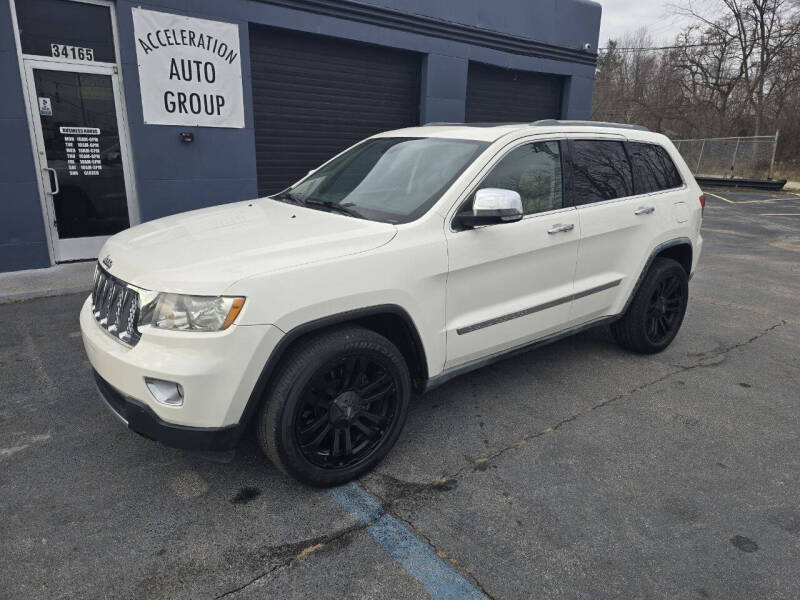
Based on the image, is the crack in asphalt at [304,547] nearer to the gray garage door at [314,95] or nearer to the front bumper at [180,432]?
the front bumper at [180,432]

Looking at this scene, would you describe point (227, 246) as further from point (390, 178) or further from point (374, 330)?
point (390, 178)

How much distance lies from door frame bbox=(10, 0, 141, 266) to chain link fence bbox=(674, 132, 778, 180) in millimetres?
24639

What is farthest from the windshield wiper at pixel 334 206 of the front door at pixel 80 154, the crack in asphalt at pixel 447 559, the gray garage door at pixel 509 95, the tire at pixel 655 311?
the gray garage door at pixel 509 95

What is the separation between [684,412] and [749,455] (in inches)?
21.1

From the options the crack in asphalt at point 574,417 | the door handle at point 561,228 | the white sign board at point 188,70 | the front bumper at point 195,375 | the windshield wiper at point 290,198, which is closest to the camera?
the front bumper at point 195,375

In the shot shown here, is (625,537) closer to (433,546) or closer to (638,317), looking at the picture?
(433,546)

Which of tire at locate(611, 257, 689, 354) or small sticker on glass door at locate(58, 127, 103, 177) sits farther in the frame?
small sticker on glass door at locate(58, 127, 103, 177)

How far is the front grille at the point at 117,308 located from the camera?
262 centimetres

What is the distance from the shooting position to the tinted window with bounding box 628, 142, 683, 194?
4.39m

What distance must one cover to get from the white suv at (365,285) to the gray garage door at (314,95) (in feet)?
15.9

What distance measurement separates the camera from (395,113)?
10.1 meters

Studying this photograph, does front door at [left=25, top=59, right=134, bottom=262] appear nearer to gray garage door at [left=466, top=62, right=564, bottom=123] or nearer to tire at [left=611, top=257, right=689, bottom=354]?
tire at [left=611, top=257, right=689, bottom=354]

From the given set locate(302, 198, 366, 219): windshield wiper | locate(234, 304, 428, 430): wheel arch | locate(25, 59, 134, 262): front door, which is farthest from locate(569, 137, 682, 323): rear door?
locate(25, 59, 134, 262): front door

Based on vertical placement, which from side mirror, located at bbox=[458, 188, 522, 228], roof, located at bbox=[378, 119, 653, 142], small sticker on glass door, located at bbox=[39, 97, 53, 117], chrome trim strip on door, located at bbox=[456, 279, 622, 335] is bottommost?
chrome trim strip on door, located at bbox=[456, 279, 622, 335]
